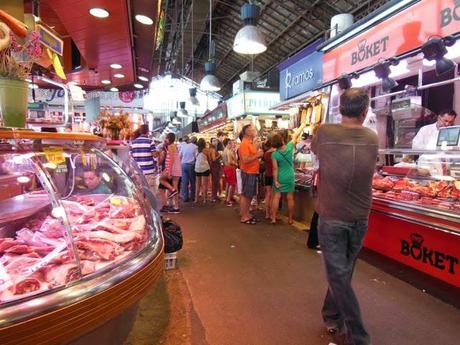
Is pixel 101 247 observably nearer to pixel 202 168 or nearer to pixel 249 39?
pixel 249 39

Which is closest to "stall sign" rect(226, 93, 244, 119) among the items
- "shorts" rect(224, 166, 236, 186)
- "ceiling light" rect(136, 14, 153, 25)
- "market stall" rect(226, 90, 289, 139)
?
"market stall" rect(226, 90, 289, 139)

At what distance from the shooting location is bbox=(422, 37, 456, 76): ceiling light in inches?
160

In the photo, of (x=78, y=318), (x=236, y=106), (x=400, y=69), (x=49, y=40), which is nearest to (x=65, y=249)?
(x=78, y=318)

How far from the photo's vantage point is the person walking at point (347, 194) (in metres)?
2.51

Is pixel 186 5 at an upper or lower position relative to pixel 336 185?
upper

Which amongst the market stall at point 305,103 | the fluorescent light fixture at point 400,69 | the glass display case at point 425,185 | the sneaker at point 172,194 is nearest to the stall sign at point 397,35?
the fluorescent light fixture at point 400,69

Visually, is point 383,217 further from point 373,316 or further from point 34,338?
point 34,338

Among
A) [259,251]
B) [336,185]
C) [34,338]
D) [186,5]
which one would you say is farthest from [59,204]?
[186,5]

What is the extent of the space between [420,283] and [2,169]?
428 cm

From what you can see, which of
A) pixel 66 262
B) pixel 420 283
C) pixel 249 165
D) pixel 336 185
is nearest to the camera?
pixel 66 262

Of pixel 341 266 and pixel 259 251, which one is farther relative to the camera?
pixel 259 251

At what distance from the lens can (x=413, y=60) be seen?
16.9ft

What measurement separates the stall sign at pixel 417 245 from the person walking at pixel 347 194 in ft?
4.90

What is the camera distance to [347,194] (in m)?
2.54
